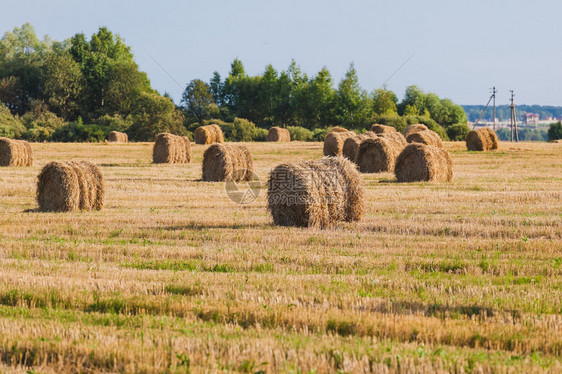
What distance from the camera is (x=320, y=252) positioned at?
10.6 m

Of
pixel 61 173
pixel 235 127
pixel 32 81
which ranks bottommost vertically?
pixel 61 173

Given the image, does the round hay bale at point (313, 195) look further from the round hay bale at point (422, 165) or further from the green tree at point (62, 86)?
the green tree at point (62, 86)

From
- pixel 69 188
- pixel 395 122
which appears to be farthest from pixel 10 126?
pixel 69 188

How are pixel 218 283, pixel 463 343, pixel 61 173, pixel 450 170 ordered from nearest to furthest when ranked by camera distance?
pixel 463 343 < pixel 218 283 < pixel 61 173 < pixel 450 170

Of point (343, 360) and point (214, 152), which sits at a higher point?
point (214, 152)

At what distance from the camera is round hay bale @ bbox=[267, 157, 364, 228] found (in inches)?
538

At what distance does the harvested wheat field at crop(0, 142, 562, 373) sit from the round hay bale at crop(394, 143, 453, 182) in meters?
6.97

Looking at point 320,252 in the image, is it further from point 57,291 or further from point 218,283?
point 57,291

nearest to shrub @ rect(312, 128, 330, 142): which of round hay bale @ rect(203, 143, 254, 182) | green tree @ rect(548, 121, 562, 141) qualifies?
round hay bale @ rect(203, 143, 254, 182)

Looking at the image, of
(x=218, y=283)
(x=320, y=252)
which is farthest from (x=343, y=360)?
(x=320, y=252)

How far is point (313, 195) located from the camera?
44.8 ft

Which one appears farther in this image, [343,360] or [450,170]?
[450,170]

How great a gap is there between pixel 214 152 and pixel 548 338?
19722 mm

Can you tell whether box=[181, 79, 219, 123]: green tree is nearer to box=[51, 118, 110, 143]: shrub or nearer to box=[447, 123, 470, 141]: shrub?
box=[51, 118, 110, 143]: shrub
